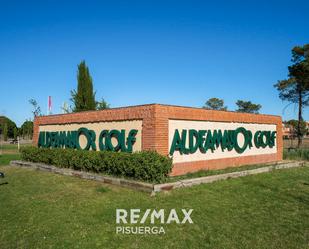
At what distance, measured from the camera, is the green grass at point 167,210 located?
601 centimetres

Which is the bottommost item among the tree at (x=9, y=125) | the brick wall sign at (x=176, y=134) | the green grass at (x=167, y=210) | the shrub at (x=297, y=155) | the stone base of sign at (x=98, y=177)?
the green grass at (x=167, y=210)

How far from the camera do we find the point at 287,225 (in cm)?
698

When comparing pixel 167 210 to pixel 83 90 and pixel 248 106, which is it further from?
pixel 248 106

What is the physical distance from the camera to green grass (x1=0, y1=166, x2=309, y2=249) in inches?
237

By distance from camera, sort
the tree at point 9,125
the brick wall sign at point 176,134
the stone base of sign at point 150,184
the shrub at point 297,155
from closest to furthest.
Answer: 1. the stone base of sign at point 150,184
2. the brick wall sign at point 176,134
3. the shrub at point 297,155
4. the tree at point 9,125

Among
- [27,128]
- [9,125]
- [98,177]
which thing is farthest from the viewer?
[9,125]

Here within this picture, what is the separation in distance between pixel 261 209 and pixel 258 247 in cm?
286

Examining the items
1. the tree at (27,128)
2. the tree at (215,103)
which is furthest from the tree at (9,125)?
the tree at (215,103)

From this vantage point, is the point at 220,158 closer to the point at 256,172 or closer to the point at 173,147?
the point at 256,172

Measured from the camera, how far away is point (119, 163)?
1226 centimetres

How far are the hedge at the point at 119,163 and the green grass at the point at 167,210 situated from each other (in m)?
1.07

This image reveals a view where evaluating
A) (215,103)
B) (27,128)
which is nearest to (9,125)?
(27,128)

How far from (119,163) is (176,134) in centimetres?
296

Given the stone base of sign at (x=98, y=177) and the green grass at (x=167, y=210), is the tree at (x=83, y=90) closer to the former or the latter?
the stone base of sign at (x=98, y=177)
